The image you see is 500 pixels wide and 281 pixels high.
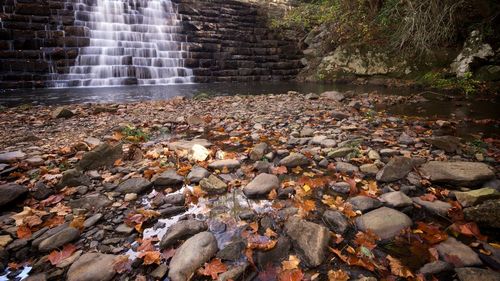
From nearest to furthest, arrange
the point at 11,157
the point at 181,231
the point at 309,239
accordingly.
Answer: the point at 309,239
the point at 181,231
the point at 11,157

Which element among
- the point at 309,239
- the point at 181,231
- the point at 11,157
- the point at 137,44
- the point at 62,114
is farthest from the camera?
the point at 137,44

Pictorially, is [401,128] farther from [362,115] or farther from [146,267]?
[146,267]

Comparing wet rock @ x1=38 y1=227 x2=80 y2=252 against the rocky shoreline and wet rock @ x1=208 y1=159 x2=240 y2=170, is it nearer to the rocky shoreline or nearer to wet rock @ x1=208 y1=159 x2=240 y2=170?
the rocky shoreline

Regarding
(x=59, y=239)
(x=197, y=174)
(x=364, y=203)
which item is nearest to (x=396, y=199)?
(x=364, y=203)

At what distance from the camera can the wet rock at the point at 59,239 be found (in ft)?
5.18

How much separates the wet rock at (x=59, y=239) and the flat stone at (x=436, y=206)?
2.38 m

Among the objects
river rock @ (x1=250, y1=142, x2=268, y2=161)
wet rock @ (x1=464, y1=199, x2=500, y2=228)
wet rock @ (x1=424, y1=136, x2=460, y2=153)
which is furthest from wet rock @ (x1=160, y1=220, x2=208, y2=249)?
wet rock @ (x1=424, y1=136, x2=460, y2=153)

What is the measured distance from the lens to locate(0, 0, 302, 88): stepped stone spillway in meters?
9.98

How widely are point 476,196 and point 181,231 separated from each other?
202 centimetres

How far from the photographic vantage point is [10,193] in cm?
201

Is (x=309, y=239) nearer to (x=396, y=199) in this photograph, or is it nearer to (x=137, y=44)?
(x=396, y=199)

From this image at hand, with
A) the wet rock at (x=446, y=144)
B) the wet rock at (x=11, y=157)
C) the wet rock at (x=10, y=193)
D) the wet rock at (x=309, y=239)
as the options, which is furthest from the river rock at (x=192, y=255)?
the wet rock at (x=446, y=144)

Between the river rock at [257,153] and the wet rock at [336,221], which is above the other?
the river rock at [257,153]

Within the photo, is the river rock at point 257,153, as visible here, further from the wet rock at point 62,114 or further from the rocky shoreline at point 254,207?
the wet rock at point 62,114
